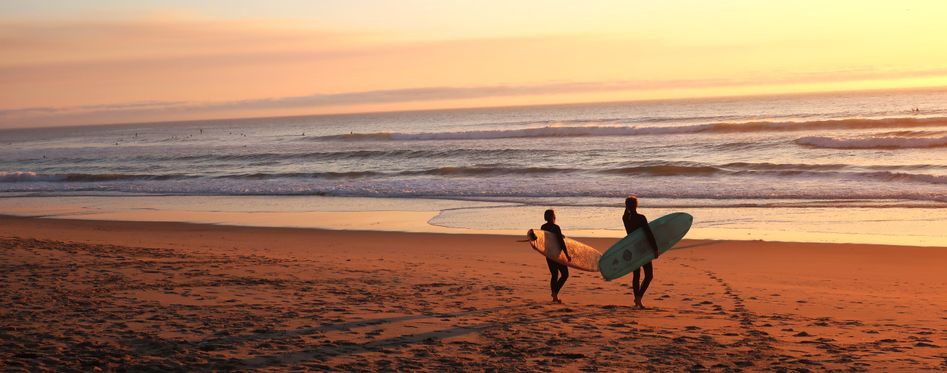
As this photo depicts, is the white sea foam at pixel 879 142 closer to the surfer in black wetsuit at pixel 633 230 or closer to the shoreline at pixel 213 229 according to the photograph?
the shoreline at pixel 213 229

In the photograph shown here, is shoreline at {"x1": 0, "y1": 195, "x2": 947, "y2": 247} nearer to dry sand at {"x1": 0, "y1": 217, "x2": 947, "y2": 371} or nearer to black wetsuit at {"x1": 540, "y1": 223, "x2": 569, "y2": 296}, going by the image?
dry sand at {"x1": 0, "y1": 217, "x2": 947, "y2": 371}

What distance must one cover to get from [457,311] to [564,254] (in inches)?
61.0

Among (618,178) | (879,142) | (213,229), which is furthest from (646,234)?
(879,142)

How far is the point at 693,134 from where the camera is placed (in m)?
51.4

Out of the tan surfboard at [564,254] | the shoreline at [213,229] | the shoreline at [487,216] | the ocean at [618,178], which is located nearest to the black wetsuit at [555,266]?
the tan surfboard at [564,254]

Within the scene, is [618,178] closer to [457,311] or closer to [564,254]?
[564,254]

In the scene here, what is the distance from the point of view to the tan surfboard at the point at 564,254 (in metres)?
9.48

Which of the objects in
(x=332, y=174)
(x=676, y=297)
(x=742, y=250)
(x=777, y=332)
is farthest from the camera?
(x=332, y=174)

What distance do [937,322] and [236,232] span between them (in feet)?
43.6

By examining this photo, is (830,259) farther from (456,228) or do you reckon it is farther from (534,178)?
(534,178)

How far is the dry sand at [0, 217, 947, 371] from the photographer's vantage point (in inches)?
267

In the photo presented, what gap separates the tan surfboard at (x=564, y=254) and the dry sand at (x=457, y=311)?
0.40 meters

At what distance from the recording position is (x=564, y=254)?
31.6ft

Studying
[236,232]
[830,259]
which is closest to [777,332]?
[830,259]
